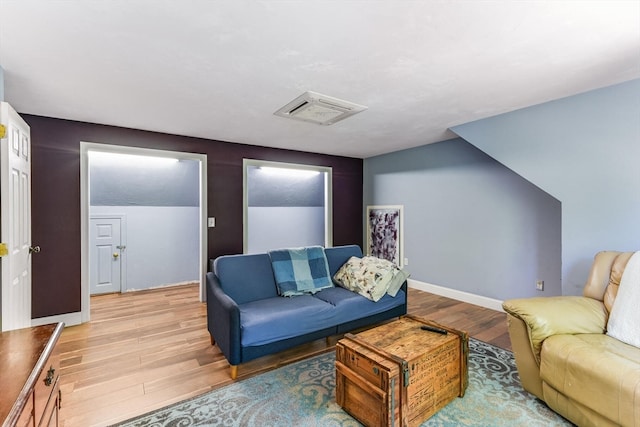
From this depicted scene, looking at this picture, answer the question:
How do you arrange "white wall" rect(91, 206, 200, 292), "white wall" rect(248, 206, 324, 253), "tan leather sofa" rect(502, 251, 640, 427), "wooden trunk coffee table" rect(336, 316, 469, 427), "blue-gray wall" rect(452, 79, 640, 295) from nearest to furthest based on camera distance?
"tan leather sofa" rect(502, 251, 640, 427), "wooden trunk coffee table" rect(336, 316, 469, 427), "blue-gray wall" rect(452, 79, 640, 295), "white wall" rect(91, 206, 200, 292), "white wall" rect(248, 206, 324, 253)

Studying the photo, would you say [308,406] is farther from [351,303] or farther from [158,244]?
[158,244]

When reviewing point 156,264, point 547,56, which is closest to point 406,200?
point 547,56

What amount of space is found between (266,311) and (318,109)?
1.90 metres

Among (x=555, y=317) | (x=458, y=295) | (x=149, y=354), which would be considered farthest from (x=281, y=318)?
(x=458, y=295)

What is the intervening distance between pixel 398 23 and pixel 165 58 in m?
1.47

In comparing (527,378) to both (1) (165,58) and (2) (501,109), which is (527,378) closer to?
(2) (501,109)

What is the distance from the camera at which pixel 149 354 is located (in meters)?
2.51

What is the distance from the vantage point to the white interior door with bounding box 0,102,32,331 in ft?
6.07

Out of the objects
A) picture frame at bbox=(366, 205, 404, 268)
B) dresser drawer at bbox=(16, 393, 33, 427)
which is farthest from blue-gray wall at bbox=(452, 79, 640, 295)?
dresser drawer at bbox=(16, 393, 33, 427)

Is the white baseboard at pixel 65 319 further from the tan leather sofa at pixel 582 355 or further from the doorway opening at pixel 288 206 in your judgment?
the tan leather sofa at pixel 582 355

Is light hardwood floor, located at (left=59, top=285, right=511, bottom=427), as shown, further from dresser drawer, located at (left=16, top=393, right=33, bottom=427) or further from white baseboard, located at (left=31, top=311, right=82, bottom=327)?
dresser drawer, located at (left=16, top=393, right=33, bottom=427)

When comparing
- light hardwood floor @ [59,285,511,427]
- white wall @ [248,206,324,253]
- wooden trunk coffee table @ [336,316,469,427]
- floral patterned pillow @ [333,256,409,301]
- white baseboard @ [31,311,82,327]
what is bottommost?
light hardwood floor @ [59,285,511,427]

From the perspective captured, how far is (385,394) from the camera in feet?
4.95

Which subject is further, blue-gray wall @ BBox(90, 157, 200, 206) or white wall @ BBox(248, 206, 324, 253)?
white wall @ BBox(248, 206, 324, 253)
